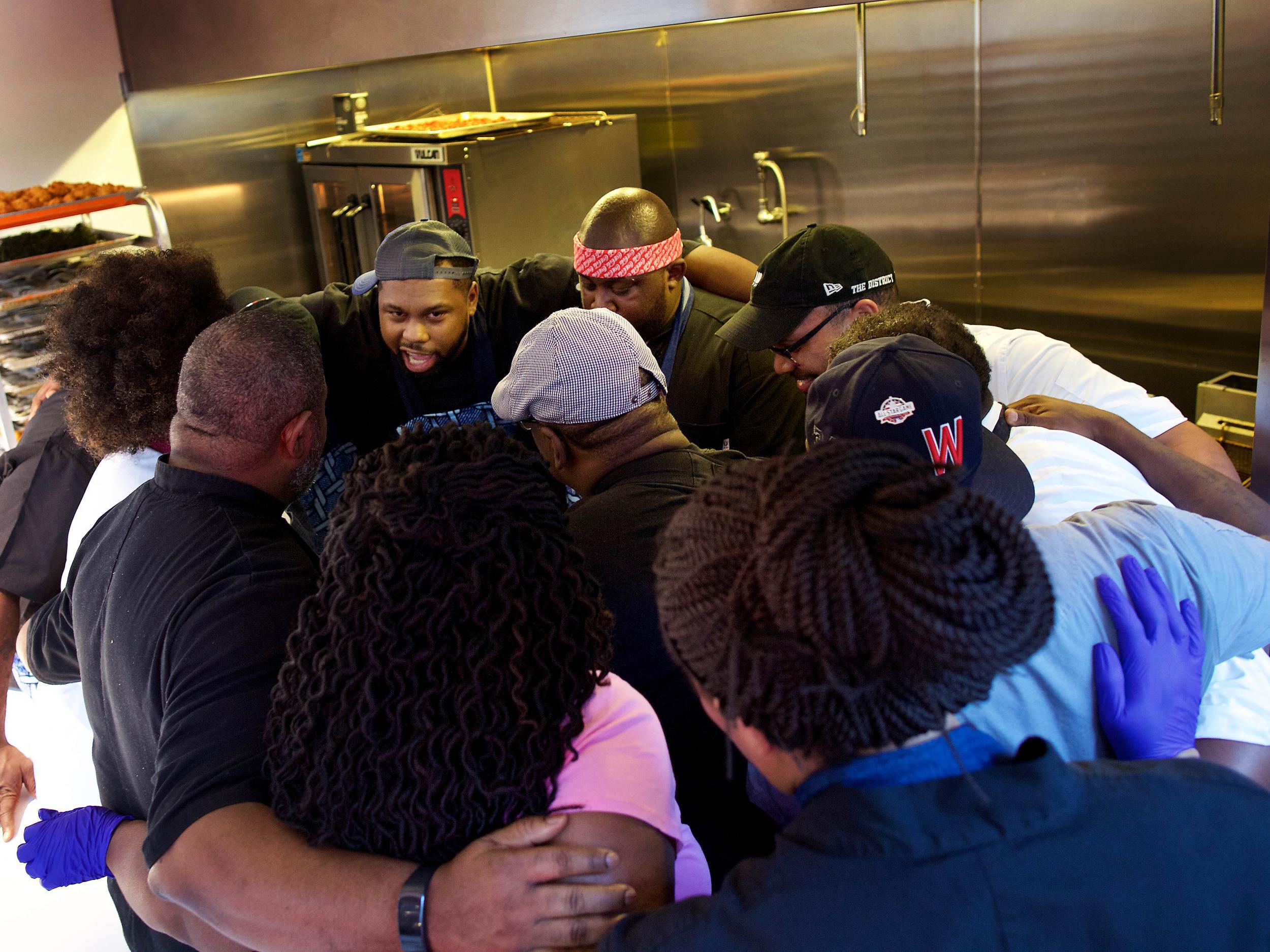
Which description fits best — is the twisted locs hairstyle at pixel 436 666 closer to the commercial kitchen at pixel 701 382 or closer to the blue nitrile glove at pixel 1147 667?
the commercial kitchen at pixel 701 382

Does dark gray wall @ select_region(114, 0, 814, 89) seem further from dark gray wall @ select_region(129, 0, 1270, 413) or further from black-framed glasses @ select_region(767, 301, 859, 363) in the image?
black-framed glasses @ select_region(767, 301, 859, 363)

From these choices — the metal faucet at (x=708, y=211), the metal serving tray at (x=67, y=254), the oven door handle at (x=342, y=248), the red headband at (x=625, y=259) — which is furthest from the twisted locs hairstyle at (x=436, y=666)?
the oven door handle at (x=342, y=248)

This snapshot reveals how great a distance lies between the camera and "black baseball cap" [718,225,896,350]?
83.6 inches

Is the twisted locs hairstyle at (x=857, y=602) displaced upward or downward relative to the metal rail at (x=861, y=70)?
downward

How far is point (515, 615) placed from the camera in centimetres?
95

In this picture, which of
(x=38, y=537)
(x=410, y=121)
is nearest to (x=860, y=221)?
(x=410, y=121)

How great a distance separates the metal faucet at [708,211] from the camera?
3.96 m

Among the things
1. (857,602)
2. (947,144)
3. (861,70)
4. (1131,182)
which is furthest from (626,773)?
(947,144)

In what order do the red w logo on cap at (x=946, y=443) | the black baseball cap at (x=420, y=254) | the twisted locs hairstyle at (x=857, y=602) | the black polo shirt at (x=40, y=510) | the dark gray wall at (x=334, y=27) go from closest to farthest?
the twisted locs hairstyle at (x=857, y=602), the red w logo on cap at (x=946, y=443), the black polo shirt at (x=40, y=510), the black baseball cap at (x=420, y=254), the dark gray wall at (x=334, y=27)

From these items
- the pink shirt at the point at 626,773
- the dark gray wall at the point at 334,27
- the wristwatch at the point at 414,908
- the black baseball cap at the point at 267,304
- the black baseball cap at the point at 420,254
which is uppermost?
the dark gray wall at the point at 334,27

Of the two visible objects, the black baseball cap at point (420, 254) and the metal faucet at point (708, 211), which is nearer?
the black baseball cap at point (420, 254)

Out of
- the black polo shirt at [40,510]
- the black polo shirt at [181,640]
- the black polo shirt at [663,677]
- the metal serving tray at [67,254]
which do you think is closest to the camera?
the black polo shirt at [181,640]

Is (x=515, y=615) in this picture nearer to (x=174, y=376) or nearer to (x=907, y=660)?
(x=907, y=660)

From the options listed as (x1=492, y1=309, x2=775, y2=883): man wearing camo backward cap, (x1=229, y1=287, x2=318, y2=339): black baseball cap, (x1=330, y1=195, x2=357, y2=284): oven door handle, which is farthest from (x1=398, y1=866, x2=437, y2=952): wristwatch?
(x1=330, y1=195, x2=357, y2=284): oven door handle
